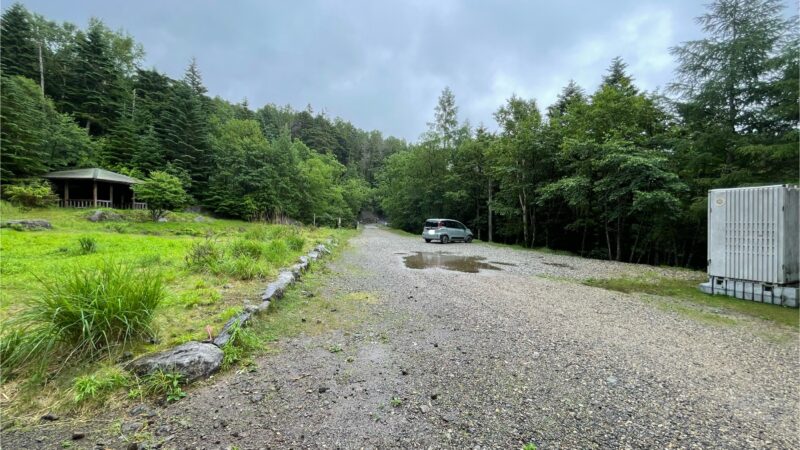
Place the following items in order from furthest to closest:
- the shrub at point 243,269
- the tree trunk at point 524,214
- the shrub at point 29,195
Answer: the tree trunk at point 524,214, the shrub at point 29,195, the shrub at point 243,269

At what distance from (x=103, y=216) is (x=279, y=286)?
1766cm

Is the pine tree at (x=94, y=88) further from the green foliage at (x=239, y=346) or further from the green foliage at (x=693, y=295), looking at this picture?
the green foliage at (x=693, y=295)

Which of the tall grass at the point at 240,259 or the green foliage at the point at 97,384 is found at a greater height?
the tall grass at the point at 240,259

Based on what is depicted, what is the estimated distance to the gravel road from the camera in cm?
208

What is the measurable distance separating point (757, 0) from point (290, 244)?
42.7ft

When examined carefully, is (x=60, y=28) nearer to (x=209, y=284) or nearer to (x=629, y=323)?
(x=209, y=284)

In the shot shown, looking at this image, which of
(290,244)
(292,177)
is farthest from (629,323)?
(292,177)

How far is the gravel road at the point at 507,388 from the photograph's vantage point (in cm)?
208

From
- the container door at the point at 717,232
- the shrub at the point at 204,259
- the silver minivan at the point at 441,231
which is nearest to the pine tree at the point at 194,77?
the silver minivan at the point at 441,231

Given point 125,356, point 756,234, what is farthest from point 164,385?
point 756,234

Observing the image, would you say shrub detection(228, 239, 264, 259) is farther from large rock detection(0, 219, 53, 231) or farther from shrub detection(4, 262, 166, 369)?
large rock detection(0, 219, 53, 231)

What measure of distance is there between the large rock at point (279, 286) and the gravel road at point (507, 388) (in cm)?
126

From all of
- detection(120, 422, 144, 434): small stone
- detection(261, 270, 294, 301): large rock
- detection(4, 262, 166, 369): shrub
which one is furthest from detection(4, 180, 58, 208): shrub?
detection(120, 422, 144, 434): small stone

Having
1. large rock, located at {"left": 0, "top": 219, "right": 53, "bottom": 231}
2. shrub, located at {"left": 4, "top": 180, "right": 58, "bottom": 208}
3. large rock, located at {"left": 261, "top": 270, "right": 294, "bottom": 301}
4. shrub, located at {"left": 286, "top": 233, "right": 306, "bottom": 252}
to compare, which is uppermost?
shrub, located at {"left": 4, "top": 180, "right": 58, "bottom": 208}
